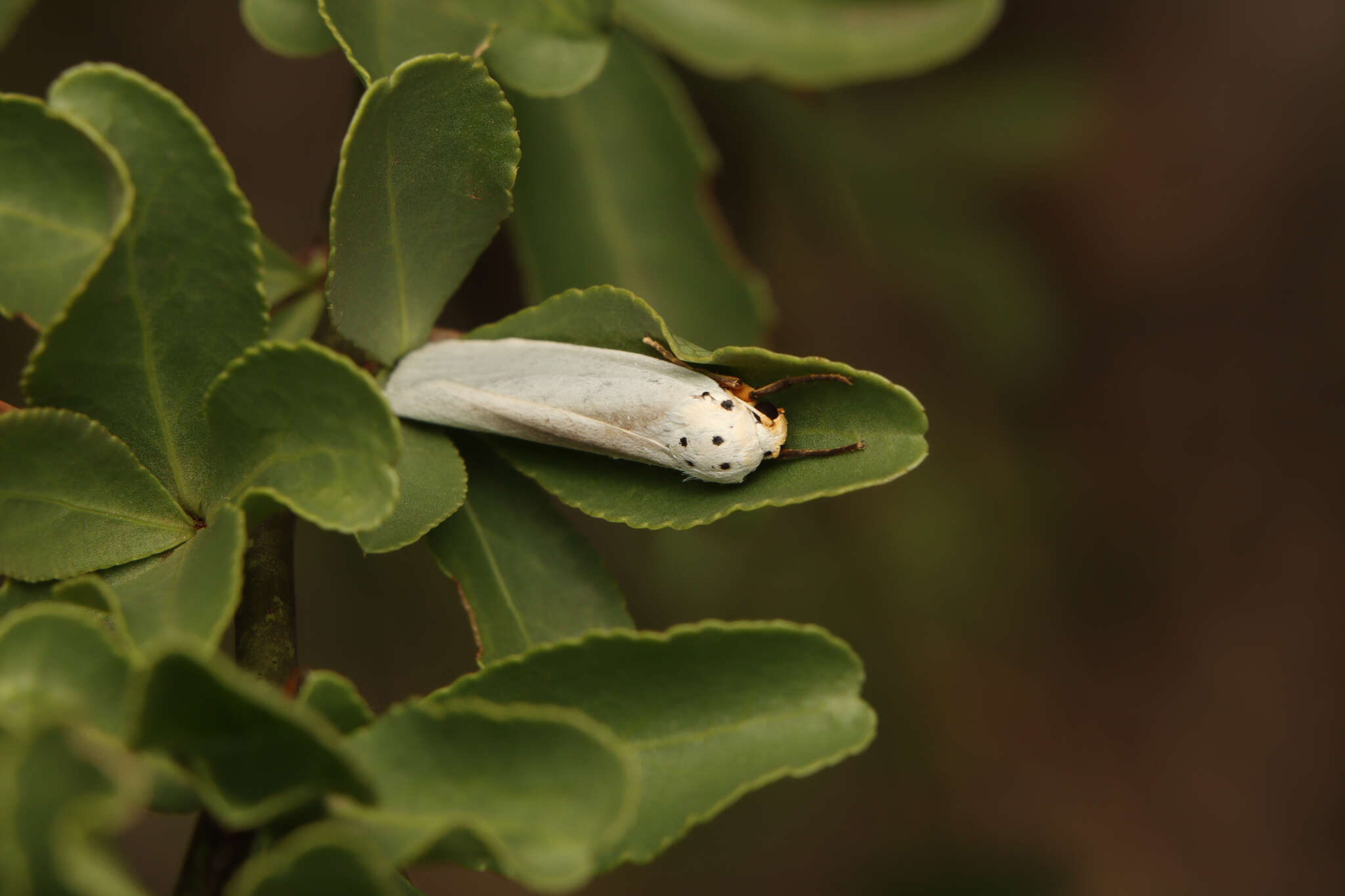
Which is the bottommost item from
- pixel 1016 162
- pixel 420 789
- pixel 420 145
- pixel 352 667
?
pixel 352 667

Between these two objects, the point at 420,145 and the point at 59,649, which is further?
the point at 420,145

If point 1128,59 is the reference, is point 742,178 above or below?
below

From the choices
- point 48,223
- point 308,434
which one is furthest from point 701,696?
point 48,223

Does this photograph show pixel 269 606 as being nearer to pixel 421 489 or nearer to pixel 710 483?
pixel 421 489

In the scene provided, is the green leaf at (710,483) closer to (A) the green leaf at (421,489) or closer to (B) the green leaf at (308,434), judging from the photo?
(A) the green leaf at (421,489)

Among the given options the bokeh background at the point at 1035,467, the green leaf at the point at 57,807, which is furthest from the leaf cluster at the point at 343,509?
the bokeh background at the point at 1035,467

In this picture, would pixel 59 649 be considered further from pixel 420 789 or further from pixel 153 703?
pixel 420 789

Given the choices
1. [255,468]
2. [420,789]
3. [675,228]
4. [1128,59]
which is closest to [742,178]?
[675,228]
